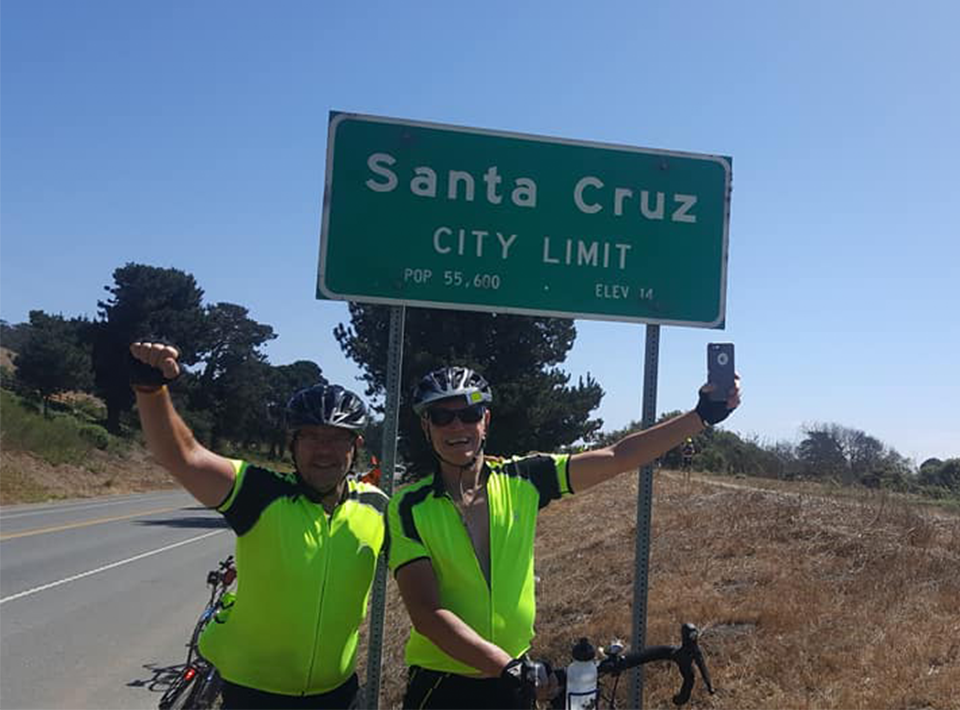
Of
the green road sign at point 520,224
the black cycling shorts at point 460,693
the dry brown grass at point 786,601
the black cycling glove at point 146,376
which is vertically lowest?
the dry brown grass at point 786,601

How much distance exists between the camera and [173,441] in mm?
2459

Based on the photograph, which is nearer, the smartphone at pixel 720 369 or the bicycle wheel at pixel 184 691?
the smartphone at pixel 720 369

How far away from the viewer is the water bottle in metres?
2.23

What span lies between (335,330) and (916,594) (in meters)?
20.8

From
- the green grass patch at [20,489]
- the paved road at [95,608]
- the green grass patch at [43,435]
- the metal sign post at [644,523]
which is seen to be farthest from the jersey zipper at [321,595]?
the green grass patch at [43,435]

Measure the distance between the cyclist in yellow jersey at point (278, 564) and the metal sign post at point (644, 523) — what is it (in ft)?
4.26

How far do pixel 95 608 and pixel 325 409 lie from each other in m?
8.53

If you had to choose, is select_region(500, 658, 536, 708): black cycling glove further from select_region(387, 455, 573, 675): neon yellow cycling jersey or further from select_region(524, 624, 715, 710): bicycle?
select_region(387, 455, 573, 675): neon yellow cycling jersey

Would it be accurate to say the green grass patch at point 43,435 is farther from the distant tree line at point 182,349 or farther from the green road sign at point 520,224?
the green road sign at point 520,224

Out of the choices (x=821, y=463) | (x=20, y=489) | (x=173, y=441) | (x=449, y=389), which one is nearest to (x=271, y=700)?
(x=173, y=441)

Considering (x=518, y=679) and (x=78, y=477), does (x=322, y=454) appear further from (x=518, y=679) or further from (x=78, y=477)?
(x=78, y=477)

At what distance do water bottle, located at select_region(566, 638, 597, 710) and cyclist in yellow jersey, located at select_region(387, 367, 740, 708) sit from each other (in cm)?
17

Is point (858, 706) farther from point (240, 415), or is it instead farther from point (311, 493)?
point (240, 415)

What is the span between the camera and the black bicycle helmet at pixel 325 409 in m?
2.66
